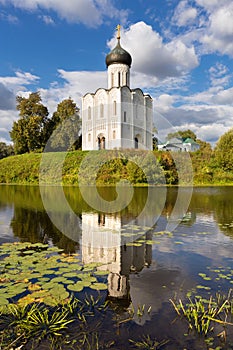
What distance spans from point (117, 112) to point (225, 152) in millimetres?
12249

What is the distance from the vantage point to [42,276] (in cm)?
471

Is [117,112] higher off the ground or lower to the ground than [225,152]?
higher

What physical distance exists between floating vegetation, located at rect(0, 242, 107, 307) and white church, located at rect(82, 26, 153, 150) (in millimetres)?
26775

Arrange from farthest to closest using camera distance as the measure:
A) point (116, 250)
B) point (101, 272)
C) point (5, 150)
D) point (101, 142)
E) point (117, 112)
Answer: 1. point (5, 150)
2. point (101, 142)
3. point (117, 112)
4. point (116, 250)
5. point (101, 272)

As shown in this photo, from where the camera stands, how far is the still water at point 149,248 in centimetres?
370

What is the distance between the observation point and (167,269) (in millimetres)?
5102

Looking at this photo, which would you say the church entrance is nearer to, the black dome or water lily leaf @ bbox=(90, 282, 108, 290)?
the black dome

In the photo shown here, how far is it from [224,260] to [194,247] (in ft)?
3.23

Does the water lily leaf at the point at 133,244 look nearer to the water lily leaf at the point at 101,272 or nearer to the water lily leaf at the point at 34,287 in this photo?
the water lily leaf at the point at 101,272

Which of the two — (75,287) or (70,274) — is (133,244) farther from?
(75,287)

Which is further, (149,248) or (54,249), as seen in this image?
(149,248)

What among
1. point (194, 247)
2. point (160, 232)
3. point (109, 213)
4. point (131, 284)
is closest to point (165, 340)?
point (131, 284)

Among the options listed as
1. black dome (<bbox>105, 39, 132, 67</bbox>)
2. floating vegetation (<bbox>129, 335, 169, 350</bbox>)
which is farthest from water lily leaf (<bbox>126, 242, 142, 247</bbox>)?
black dome (<bbox>105, 39, 132, 67</bbox>)

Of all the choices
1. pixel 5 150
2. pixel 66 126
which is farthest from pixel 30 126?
pixel 5 150
